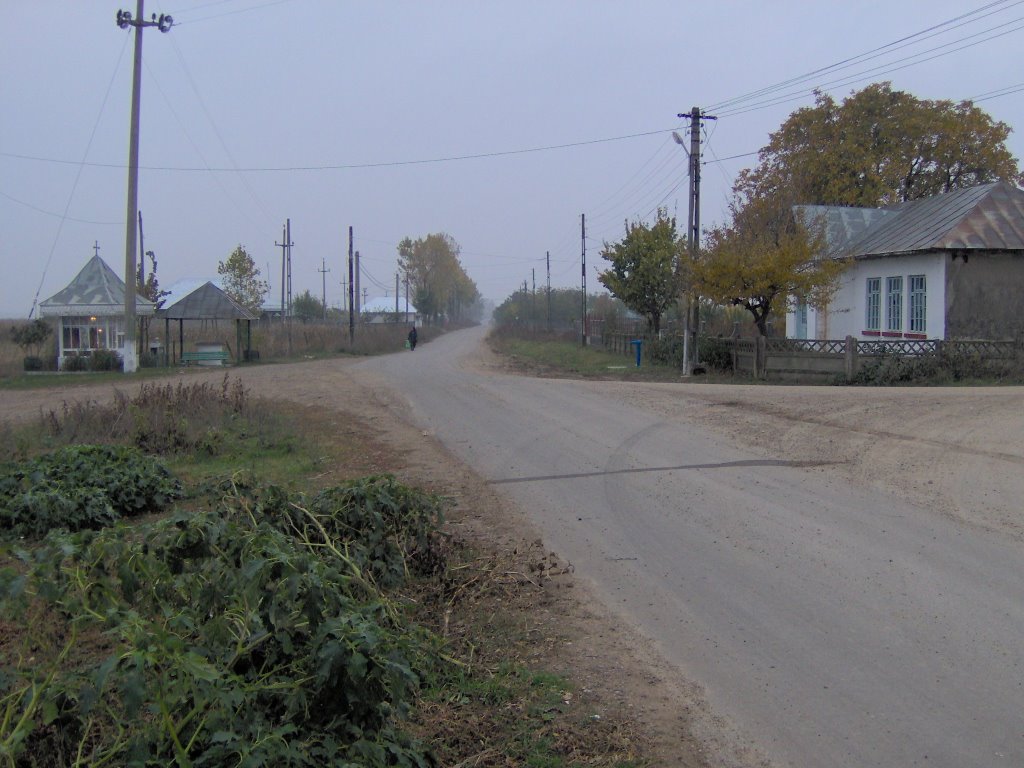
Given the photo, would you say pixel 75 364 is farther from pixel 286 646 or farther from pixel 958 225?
pixel 286 646

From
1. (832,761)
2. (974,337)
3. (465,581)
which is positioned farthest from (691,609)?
(974,337)

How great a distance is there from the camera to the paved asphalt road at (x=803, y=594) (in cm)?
462

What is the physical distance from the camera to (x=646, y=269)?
131 ft

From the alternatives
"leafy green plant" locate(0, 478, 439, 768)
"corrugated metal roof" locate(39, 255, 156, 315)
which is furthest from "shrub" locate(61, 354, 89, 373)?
"leafy green plant" locate(0, 478, 439, 768)

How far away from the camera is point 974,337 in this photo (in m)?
27.2

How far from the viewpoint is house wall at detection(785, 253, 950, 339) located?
2839cm

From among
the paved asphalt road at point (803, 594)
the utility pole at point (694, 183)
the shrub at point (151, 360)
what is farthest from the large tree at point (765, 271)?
the shrub at point (151, 360)

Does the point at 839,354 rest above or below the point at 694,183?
below

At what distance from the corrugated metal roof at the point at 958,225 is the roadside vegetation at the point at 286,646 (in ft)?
81.3

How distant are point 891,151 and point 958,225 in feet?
57.4

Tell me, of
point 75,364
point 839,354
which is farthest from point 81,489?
point 75,364

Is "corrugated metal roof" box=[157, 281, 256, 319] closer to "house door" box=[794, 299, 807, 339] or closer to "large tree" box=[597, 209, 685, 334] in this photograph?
"large tree" box=[597, 209, 685, 334]

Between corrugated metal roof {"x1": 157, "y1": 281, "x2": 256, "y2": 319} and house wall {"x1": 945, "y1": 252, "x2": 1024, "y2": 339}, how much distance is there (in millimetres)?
26659

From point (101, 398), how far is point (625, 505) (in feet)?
55.4
